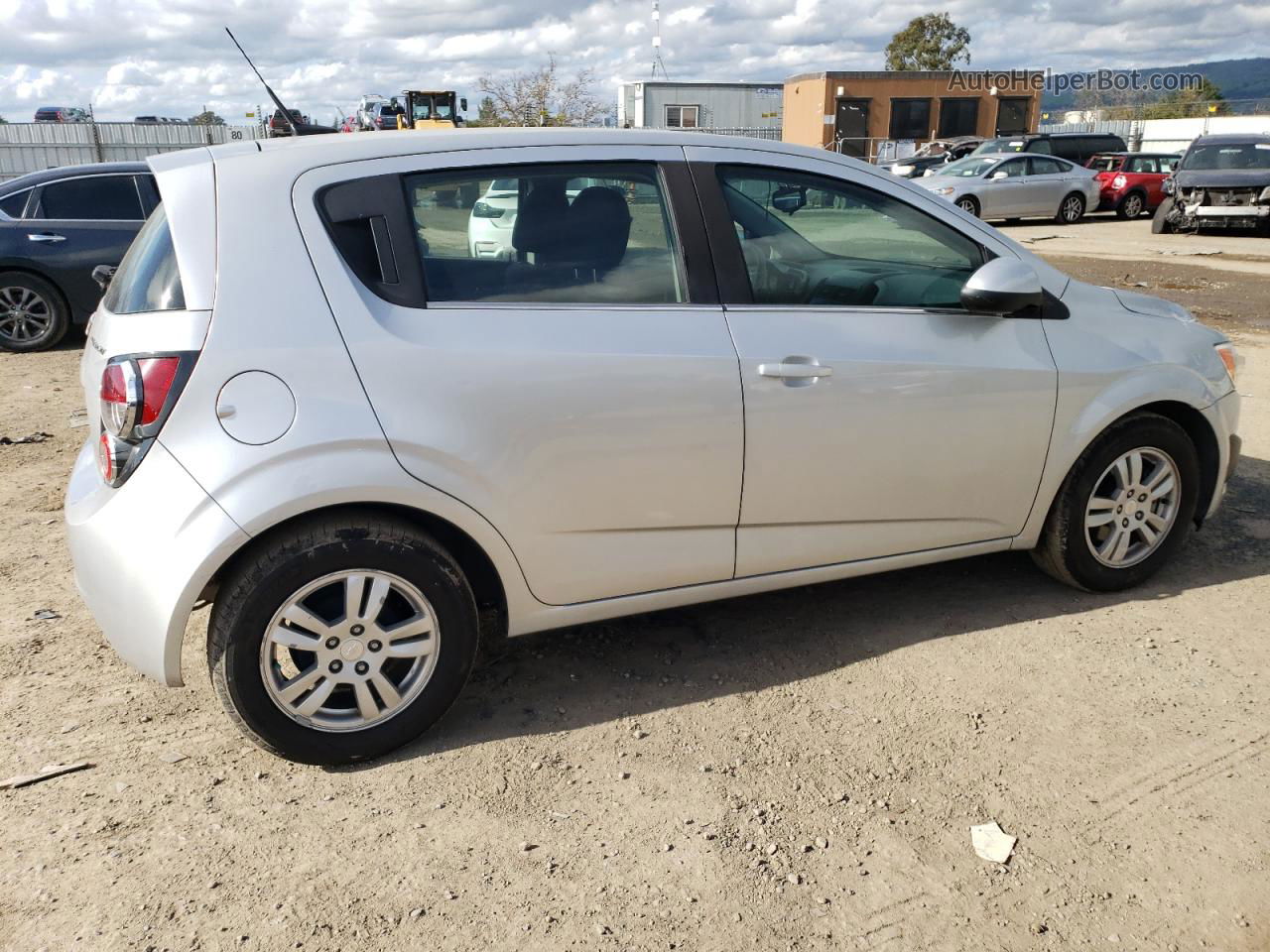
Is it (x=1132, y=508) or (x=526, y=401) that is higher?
(x=526, y=401)

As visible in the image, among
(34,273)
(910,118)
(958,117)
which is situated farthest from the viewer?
(958,117)

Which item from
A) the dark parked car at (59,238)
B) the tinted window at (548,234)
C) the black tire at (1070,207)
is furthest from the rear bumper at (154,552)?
the black tire at (1070,207)

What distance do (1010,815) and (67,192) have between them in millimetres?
9809

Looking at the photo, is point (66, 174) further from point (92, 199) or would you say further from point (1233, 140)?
point (1233, 140)

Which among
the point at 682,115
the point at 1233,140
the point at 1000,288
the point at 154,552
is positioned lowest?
the point at 154,552

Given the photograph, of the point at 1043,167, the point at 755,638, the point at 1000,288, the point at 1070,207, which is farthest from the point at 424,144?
the point at 1070,207

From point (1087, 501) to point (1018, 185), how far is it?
21.6m

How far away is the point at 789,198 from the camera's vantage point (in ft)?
12.0

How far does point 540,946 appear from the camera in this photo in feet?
8.06

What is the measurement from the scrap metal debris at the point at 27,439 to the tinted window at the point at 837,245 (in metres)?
5.34

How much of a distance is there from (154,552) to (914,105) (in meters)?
42.9

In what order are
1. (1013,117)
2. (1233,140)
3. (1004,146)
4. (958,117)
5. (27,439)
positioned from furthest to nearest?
(1013,117) < (958,117) < (1004,146) < (1233,140) < (27,439)

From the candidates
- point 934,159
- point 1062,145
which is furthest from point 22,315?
point 1062,145

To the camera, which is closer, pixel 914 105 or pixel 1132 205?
Answer: pixel 1132 205
